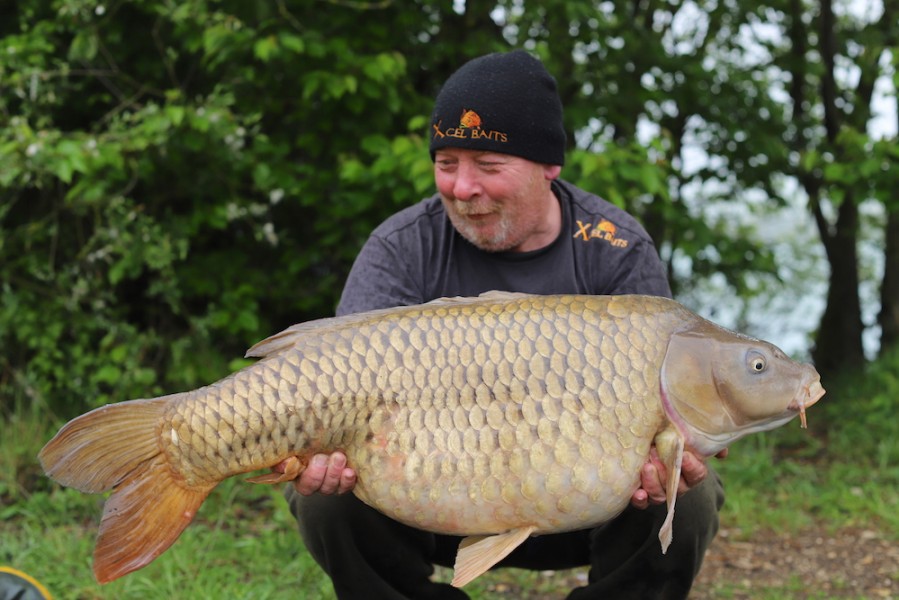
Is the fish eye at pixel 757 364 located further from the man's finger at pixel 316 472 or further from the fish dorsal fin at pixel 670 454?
the man's finger at pixel 316 472

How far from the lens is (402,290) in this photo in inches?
84.8

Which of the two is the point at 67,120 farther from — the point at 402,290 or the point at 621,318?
the point at 621,318

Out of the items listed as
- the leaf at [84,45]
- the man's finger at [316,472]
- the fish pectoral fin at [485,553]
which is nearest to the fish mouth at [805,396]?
the fish pectoral fin at [485,553]

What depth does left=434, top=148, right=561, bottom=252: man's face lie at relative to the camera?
2.15 meters

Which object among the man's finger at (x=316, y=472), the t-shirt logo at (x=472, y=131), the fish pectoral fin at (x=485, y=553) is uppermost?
the t-shirt logo at (x=472, y=131)

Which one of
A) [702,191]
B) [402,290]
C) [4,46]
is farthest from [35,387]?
[702,191]

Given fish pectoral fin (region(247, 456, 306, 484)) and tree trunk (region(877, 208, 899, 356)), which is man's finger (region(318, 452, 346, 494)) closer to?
fish pectoral fin (region(247, 456, 306, 484))

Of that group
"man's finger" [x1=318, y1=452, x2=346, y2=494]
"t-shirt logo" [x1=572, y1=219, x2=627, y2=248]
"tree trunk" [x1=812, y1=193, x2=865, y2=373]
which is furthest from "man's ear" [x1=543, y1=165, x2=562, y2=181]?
"tree trunk" [x1=812, y1=193, x2=865, y2=373]

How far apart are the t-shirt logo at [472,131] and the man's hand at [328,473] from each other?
2.34ft

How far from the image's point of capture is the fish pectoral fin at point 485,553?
170 cm

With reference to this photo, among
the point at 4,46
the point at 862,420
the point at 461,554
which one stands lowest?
the point at 862,420

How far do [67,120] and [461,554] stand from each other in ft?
8.74

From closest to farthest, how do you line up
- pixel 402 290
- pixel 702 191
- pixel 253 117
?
pixel 402 290, pixel 253 117, pixel 702 191

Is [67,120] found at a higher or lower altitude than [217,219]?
higher
